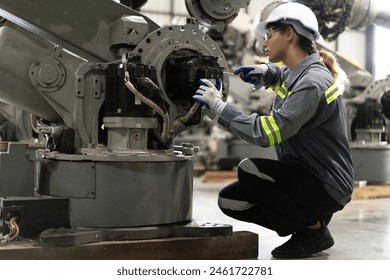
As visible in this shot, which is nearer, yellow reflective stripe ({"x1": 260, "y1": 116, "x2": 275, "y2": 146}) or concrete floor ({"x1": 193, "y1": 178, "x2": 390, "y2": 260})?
yellow reflective stripe ({"x1": 260, "y1": 116, "x2": 275, "y2": 146})

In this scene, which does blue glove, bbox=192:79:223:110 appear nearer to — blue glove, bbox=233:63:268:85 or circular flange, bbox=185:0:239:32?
blue glove, bbox=233:63:268:85

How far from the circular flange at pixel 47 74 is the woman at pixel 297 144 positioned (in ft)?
2.15

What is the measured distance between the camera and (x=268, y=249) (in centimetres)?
305

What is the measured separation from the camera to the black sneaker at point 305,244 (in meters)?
2.84

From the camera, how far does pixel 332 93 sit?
2.73 meters

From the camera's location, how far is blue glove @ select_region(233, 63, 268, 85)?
3139mm

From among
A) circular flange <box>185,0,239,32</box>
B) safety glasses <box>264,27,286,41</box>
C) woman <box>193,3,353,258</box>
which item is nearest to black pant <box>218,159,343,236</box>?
woman <box>193,3,353,258</box>

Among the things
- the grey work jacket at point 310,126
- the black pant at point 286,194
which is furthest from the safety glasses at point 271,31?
the black pant at point 286,194

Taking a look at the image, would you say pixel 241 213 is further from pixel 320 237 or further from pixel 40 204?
pixel 40 204

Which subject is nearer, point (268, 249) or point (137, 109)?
point (137, 109)

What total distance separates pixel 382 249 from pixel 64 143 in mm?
1731

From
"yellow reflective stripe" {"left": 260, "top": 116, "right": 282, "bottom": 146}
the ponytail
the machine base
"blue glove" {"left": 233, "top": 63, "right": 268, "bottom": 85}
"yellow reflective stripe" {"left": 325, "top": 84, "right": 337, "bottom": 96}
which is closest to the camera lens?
the machine base

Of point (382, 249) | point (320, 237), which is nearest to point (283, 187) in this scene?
point (320, 237)

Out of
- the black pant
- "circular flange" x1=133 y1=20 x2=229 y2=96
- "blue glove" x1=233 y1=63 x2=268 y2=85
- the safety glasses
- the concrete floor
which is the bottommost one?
the concrete floor
